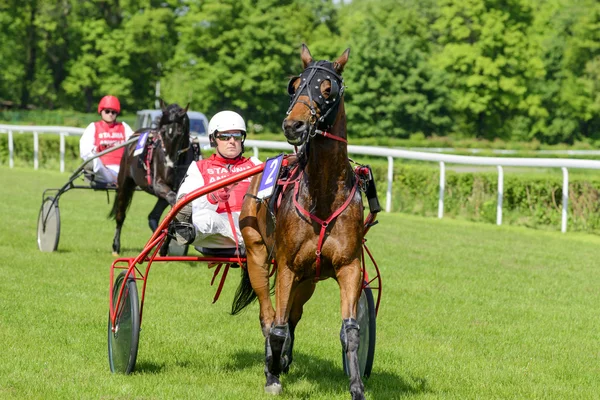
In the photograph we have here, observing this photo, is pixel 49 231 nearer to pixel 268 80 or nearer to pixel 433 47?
pixel 268 80

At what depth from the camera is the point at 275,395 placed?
4.99 m

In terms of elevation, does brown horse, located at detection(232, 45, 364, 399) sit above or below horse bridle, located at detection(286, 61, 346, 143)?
below

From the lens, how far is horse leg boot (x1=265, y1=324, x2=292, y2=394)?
190 inches

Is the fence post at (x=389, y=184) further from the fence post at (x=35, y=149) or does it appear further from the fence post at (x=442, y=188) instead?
the fence post at (x=35, y=149)

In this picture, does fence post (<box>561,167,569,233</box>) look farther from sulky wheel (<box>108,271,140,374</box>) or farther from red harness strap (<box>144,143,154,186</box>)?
sulky wheel (<box>108,271,140,374</box>)

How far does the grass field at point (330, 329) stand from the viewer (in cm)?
527

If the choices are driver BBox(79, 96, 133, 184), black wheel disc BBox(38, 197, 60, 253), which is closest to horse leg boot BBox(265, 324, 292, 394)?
black wheel disc BBox(38, 197, 60, 253)

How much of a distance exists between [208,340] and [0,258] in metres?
4.17

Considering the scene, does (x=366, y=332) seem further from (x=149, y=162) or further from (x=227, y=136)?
(x=149, y=162)

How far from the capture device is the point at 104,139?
11.3 metres

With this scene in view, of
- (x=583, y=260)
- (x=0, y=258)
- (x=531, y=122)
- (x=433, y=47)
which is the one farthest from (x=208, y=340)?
(x=433, y=47)

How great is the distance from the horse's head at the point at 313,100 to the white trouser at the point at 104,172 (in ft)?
23.0

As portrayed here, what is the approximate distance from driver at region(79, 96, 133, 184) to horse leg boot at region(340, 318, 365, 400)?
7.12 m

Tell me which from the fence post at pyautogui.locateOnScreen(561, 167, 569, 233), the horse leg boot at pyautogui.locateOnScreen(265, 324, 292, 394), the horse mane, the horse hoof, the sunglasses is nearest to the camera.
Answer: the horse leg boot at pyautogui.locateOnScreen(265, 324, 292, 394)
